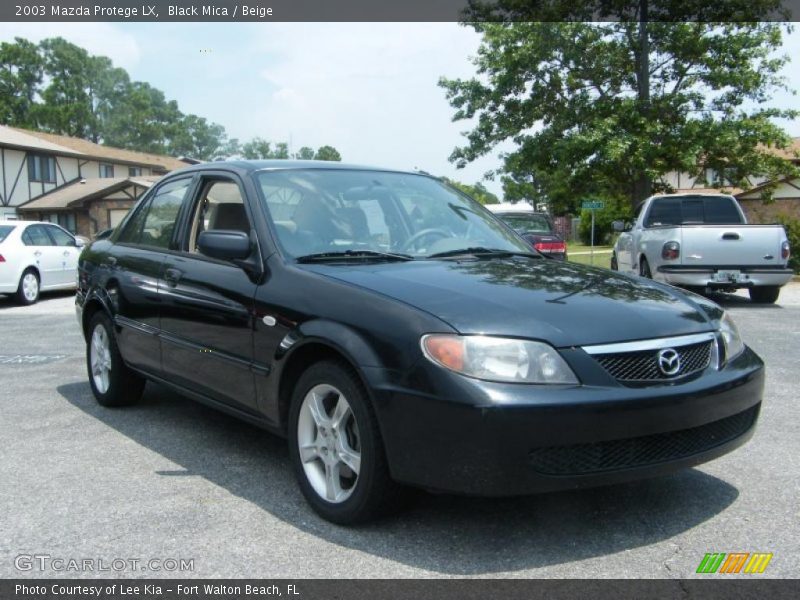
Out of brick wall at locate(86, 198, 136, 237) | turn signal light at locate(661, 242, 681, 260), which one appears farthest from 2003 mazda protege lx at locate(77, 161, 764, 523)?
brick wall at locate(86, 198, 136, 237)

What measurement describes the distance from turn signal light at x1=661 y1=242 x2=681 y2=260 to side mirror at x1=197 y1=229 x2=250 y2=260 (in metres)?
8.89

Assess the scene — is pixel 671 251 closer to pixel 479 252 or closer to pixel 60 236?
pixel 479 252

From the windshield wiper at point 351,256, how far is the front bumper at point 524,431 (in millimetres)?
971

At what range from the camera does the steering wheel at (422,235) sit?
13.8 ft

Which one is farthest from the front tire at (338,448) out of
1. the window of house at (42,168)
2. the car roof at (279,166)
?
the window of house at (42,168)

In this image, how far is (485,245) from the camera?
448 cm

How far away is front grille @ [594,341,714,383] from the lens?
3.07 metres

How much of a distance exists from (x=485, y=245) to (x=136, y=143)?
89.6 meters

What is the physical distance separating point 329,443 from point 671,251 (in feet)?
30.4

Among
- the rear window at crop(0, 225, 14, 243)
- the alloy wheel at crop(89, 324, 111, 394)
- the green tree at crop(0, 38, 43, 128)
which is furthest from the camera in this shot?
the green tree at crop(0, 38, 43, 128)

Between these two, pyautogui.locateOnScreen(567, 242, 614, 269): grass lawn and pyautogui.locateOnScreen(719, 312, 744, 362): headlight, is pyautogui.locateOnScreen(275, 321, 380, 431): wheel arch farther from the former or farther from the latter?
pyautogui.locateOnScreen(567, 242, 614, 269): grass lawn

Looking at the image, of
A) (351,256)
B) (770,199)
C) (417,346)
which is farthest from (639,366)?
(770,199)

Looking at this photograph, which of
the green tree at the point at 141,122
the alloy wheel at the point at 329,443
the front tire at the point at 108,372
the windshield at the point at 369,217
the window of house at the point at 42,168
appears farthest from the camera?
the green tree at the point at 141,122

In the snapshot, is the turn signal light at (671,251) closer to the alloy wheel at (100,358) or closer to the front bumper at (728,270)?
the front bumper at (728,270)
